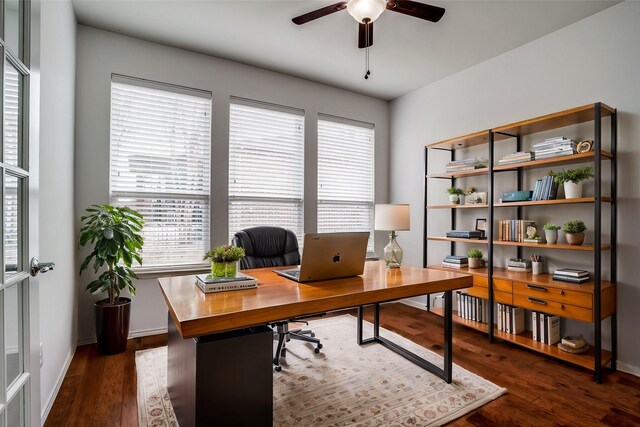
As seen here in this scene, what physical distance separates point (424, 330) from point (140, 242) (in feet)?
9.17

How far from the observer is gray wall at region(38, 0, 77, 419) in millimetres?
1913

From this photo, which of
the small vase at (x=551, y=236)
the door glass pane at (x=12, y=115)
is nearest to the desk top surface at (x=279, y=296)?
the door glass pane at (x=12, y=115)

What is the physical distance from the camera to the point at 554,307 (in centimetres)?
256

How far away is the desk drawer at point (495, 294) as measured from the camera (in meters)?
2.89

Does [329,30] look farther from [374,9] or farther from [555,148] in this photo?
[555,148]

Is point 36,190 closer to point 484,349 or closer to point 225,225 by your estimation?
point 225,225

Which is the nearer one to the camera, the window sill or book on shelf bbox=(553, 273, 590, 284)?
book on shelf bbox=(553, 273, 590, 284)

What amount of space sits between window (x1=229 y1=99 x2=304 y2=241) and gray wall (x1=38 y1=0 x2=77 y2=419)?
4.65 ft

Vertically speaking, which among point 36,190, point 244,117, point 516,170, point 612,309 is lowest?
point 612,309

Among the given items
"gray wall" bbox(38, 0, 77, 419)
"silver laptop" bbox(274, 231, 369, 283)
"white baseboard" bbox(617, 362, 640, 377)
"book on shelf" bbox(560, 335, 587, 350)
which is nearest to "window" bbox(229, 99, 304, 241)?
"gray wall" bbox(38, 0, 77, 419)

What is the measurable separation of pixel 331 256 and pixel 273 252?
1.04 metres

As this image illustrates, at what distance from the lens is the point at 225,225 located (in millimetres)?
3523

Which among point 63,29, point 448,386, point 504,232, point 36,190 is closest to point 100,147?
point 63,29

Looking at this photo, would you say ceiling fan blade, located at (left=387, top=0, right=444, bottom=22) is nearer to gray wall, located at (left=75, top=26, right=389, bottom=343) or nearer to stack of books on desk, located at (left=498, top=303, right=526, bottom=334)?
gray wall, located at (left=75, top=26, right=389, bottom=343)
